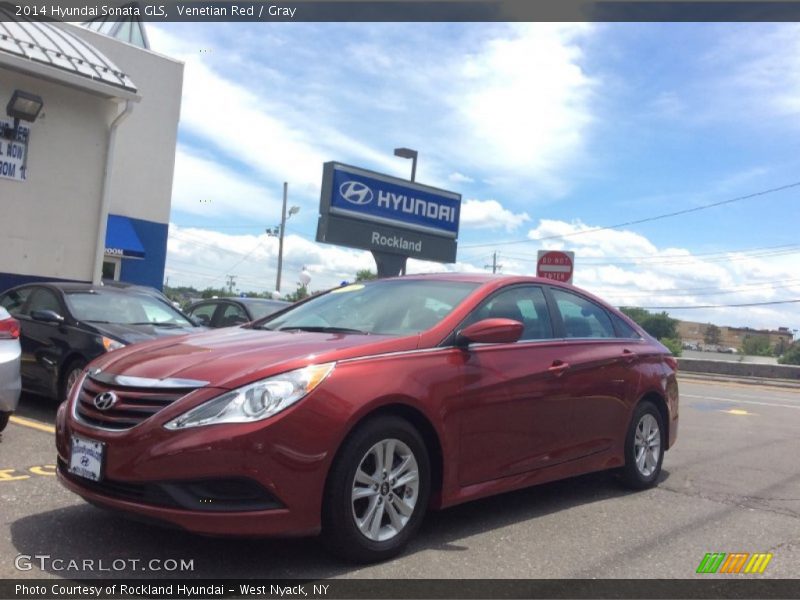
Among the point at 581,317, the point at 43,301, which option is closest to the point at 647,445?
the point at 581,317

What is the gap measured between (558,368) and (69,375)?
496 centimetres

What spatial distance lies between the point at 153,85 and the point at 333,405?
1986cm

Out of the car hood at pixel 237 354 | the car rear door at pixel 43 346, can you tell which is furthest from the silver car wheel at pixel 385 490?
the car rear door at pixel 43 346

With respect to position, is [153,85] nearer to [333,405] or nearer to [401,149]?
[401,149]

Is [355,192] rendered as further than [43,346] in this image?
Yes

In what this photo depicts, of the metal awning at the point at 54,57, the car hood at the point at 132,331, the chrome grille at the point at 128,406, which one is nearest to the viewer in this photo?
the chrome grille at the point at 128,406

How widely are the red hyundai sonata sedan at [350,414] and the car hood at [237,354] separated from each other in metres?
0.01

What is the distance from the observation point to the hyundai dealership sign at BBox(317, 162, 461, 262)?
16.8m

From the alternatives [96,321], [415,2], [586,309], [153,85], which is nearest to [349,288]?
[586,309]

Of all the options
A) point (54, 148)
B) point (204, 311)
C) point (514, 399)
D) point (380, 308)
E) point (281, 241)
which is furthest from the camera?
point (281, 241)

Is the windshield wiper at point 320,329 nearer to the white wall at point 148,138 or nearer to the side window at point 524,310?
the side window at point 524,310

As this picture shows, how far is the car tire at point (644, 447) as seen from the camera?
573 centimetres

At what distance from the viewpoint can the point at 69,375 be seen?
745 centimetres

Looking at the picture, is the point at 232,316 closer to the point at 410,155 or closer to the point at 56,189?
the point at 56,189
